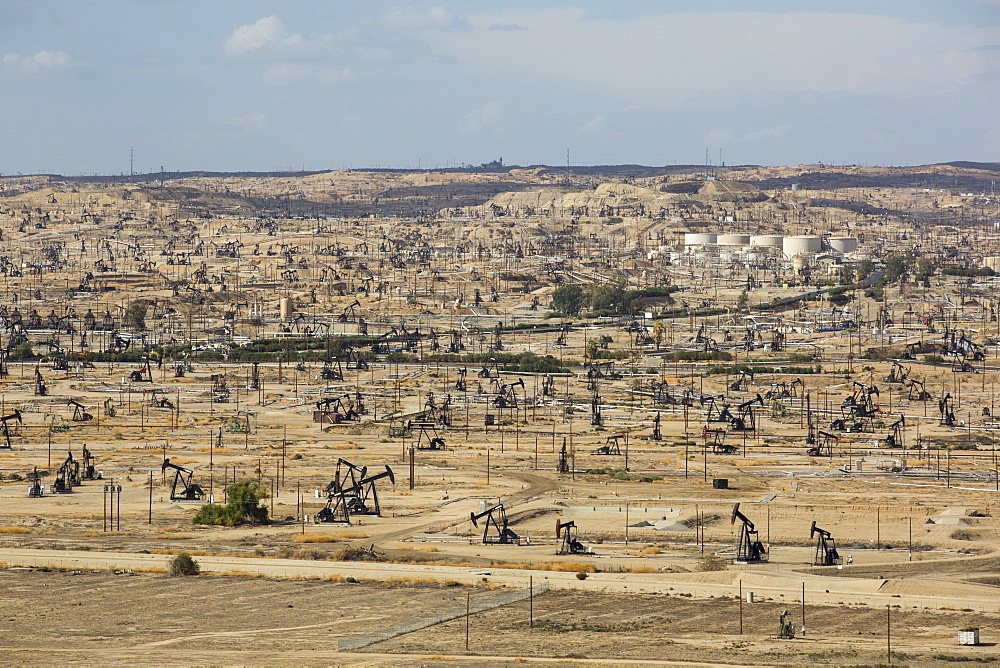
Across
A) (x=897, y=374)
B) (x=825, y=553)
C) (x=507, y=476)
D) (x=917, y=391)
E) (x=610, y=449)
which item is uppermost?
(x=897, y=374)

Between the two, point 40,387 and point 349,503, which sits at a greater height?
point 40,387

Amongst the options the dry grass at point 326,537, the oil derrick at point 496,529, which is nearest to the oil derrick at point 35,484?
the dry grass at point 326,537

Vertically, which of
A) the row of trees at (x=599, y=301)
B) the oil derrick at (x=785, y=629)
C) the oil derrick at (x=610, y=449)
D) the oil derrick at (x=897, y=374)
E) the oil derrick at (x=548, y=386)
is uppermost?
the row of trees at (x=599, y=301)

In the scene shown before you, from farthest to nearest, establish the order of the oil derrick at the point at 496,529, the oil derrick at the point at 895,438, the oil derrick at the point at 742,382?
the oil derrick at the point at 742,382
the oil derrick at the point at 895,438
the oil derrick at the point at 496,529

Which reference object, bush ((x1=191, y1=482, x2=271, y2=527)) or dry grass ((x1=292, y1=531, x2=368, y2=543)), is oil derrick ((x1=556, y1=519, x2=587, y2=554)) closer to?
dry grass ((x1=292, y1=531, x2=368, y2=543))

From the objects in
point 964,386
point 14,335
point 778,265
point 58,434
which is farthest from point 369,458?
point 778,265

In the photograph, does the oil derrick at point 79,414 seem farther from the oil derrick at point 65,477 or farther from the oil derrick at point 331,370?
the oil derrick at point 331,370

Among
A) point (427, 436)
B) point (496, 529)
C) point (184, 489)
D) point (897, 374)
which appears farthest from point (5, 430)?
point (897, 374)

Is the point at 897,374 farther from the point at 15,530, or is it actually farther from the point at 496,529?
the point at 15,530

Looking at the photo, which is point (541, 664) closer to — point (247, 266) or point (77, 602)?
point (77, 602)
